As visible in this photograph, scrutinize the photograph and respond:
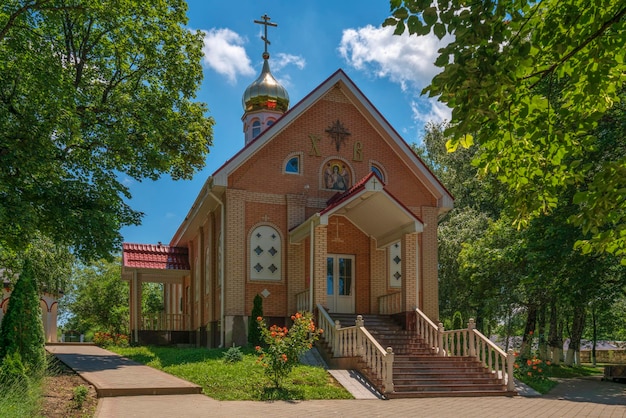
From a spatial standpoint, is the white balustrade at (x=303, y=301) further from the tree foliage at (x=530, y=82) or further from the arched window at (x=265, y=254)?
the tree foliage at (x=530, y=82)

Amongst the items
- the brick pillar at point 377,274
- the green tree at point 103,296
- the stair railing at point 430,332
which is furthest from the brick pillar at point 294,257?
the green tree at point 103,296

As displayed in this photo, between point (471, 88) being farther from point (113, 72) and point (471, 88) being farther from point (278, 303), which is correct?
point (113, 72)

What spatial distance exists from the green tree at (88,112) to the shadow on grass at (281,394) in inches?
284

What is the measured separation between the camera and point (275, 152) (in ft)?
68.9

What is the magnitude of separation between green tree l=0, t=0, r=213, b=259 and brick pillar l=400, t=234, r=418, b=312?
7.65 meters

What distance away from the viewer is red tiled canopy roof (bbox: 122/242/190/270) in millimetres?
25984

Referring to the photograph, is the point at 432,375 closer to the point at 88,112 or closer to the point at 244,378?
the point at 244,378

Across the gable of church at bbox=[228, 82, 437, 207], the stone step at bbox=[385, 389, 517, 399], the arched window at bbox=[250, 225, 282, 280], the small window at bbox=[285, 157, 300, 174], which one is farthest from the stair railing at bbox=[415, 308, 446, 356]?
the small window at bbox=[285, 157, 300, 174]

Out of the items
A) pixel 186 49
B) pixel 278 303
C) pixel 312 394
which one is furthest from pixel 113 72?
pixel 312 394

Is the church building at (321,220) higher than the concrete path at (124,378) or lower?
higher

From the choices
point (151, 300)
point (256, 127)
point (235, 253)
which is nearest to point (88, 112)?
point (235, 253)

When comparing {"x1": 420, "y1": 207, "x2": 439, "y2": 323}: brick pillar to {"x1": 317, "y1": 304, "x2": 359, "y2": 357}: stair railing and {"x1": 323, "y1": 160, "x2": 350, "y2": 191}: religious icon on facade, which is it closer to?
{"x1": 323, "y1": 160, "x2": 350, "y2": 191}: religious icon on facade

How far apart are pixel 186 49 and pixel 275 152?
5.02 meters

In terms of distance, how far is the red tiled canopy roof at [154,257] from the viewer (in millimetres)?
25984
